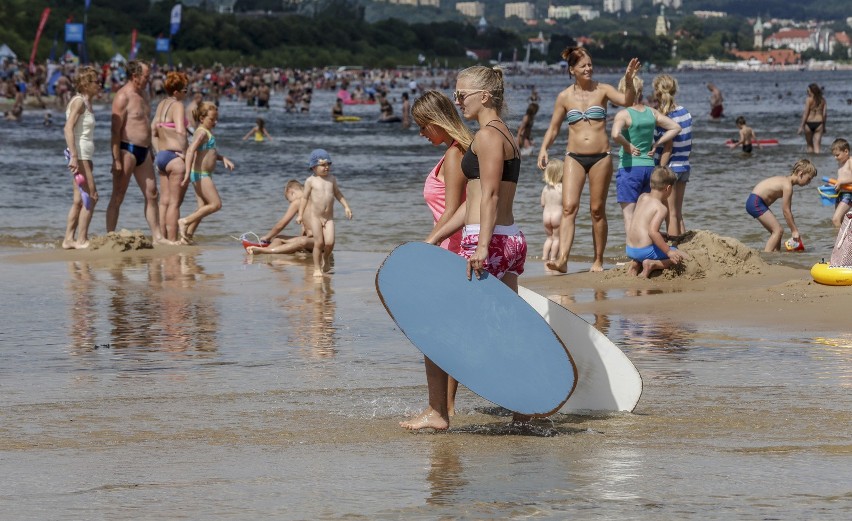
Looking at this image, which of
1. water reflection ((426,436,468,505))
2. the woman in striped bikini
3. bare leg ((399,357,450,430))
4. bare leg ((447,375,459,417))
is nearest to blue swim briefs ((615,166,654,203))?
the woman in striped bikini

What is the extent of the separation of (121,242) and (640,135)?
4.47 meters

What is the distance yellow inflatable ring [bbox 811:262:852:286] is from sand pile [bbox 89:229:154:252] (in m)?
5.91

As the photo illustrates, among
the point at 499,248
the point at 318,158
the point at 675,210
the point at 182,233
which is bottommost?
the point at 182,233

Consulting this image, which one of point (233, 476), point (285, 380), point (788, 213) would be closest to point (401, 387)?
point (285, 380)

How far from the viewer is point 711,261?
1020cm

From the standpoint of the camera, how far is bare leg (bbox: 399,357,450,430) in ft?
18.2

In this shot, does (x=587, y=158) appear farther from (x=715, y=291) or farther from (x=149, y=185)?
(x=149, y=185)

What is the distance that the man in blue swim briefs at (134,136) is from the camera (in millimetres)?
11922

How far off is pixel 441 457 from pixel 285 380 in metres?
1.78

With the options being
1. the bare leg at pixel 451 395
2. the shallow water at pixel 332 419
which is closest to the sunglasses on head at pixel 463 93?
the bare leg at pixel 451 395

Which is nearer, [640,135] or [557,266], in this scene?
[557,266]

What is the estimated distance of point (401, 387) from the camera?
6594mm

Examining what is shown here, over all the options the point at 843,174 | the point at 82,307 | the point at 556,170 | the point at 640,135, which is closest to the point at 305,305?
the point at 82,307

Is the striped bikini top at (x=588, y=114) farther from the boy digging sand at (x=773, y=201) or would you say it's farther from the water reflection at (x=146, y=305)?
the boy digging sand at (x=773, y=201)
